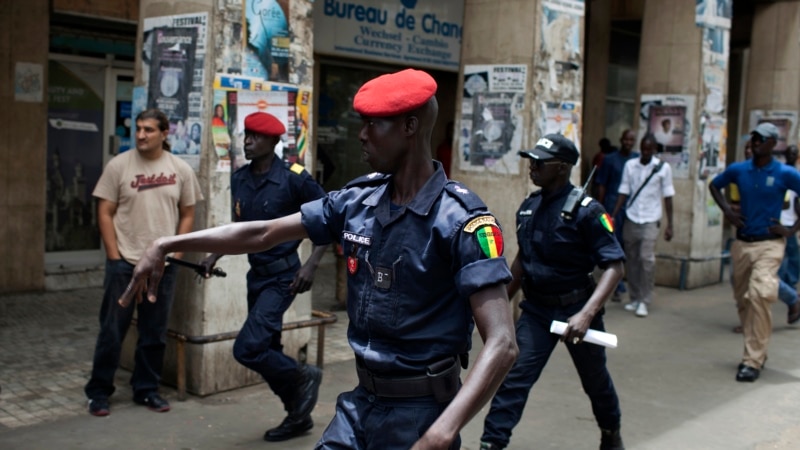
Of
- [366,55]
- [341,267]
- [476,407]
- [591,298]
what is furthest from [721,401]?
[366,55]

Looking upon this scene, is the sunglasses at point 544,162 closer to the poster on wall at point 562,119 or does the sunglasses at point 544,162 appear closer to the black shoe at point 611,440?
the black shoe at point 611,440

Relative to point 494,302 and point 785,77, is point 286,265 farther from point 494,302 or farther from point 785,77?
point 785,77

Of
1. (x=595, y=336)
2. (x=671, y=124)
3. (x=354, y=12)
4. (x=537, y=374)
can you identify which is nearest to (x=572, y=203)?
(x=595, y=336)

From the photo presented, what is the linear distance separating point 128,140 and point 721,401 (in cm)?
682

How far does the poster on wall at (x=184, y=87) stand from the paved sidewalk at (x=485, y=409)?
1.71 meters

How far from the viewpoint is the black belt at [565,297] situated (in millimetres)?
4965

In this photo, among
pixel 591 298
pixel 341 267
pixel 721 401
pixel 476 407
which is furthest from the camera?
pixel 341 267

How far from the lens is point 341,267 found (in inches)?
366

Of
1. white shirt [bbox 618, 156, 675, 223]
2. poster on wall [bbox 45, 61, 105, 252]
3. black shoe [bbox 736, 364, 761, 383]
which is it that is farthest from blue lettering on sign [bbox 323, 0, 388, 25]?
black shoe [bbox 736, 364, 761, 383]

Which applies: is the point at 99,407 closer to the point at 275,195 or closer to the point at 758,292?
the point at 275,195

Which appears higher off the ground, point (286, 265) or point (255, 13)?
point (255, 13)

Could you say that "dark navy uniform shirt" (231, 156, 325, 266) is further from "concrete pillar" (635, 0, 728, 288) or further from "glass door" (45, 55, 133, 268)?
"concrete pillar" (635, 0, 728, 288)

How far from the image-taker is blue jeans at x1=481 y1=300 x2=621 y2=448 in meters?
4.80

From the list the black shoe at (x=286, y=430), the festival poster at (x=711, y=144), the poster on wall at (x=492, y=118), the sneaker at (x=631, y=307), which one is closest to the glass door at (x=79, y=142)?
the poster on wall at (x=492, y=118)
